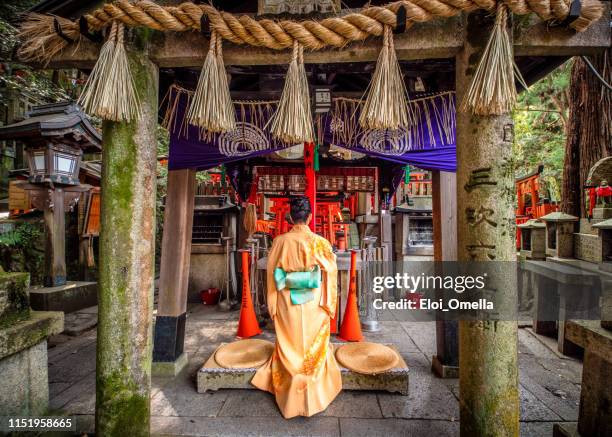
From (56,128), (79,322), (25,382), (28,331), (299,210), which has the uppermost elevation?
(56,128)

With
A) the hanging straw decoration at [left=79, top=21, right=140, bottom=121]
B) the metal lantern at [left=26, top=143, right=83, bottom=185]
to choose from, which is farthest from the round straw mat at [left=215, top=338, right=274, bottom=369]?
the metal lantern at [left=26, top=143, right=83, bottom=185]

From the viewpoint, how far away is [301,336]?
131 inches

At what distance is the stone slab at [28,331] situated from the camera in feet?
7.63

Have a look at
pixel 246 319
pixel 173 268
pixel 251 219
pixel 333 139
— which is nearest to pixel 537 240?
pixel 333 139

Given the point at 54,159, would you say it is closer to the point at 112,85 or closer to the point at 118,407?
the point at 112,85

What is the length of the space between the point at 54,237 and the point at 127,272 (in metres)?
5.78

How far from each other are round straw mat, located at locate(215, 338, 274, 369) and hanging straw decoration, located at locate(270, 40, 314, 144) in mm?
2863

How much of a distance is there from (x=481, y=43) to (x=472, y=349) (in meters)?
2.58

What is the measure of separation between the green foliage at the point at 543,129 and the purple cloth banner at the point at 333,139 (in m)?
10.3

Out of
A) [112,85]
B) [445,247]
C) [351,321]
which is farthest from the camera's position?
[351,321]

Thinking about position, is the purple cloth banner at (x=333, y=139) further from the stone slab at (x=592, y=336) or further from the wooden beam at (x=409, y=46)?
the stone slab at (x=592, y=336)

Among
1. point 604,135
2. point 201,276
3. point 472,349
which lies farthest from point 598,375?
point 201,276

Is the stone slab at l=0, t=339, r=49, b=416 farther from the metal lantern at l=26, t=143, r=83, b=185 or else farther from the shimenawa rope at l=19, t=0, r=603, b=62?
the metal lantern at l=26, t=143, r=83, b=185

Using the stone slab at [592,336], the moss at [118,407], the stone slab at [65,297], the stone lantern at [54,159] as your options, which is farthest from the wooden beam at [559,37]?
the stone slab at [65,297]
